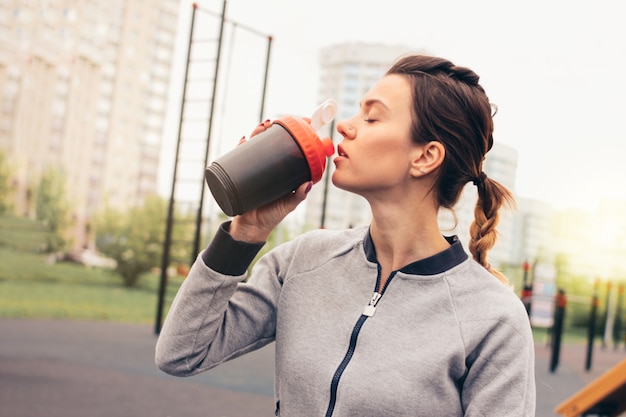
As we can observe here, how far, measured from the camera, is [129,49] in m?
50.9

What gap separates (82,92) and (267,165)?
154 ft

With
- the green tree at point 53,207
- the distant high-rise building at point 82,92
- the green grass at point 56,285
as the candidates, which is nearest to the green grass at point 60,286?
the green grass at point 56,285

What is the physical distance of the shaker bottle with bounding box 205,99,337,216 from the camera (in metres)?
1.11

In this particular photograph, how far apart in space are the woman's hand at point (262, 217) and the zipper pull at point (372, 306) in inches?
7.9

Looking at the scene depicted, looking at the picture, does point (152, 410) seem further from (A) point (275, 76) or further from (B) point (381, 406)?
(A) point (275, 76)

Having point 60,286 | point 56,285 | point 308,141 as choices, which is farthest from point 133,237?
point 308,141

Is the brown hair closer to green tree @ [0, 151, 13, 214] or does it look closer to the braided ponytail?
the braided ponytail

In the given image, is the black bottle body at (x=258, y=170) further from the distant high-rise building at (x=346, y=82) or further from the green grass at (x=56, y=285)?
the distant high-rise building at (x=346, y=82)

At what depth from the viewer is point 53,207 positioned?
29.3 m

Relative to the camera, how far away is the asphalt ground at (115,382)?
16.2 feet

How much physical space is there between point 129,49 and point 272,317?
173ft

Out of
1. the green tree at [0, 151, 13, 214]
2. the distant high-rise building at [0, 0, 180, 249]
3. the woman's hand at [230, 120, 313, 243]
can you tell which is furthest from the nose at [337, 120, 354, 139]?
the distant high-rise building at [0, 0, 180, 249]

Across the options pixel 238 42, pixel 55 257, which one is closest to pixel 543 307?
pixel 238 42

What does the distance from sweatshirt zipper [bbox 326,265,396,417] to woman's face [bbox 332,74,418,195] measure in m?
0.16
